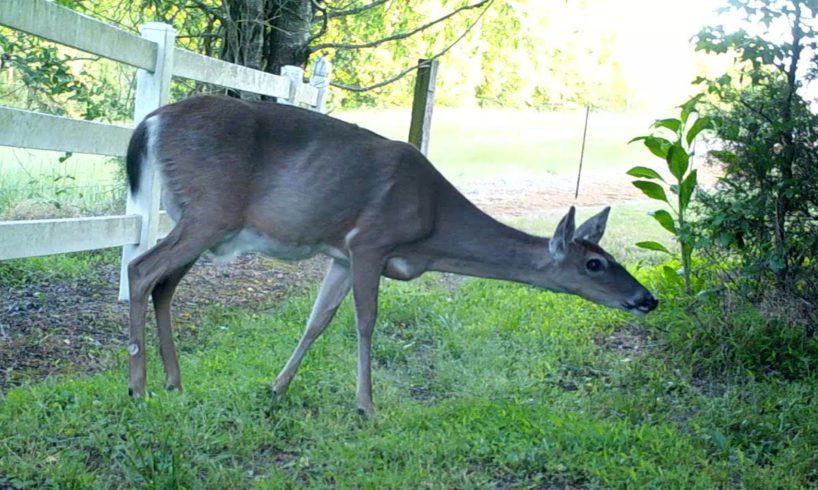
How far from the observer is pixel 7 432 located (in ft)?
15.1

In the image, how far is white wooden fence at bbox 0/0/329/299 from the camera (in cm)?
598

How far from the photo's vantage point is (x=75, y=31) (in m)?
6.46

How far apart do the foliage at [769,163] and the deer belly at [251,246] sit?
3004 mm

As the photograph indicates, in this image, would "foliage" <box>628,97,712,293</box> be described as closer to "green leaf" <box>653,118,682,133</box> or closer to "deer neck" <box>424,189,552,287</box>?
"green leaf" <box>653,118,682,133</box>

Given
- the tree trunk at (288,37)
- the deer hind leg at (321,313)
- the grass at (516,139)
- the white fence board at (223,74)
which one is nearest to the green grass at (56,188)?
the white fence board at (223,74)

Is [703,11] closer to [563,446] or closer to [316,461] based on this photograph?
[563,446]

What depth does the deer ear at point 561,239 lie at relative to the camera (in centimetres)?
590

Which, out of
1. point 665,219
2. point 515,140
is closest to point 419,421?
point 665,219

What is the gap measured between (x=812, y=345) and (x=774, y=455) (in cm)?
173

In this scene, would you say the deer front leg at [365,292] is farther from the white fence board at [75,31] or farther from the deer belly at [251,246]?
the white fence board at [75,31]

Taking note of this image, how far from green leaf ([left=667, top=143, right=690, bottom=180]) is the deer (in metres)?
2.06

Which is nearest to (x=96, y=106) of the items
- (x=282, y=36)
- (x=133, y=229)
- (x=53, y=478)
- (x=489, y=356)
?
(x=133, y=229)

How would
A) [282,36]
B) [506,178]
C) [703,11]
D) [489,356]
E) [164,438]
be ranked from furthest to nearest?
[506,178] < [282,36] < [703,11] < [489,356] < [164,438]

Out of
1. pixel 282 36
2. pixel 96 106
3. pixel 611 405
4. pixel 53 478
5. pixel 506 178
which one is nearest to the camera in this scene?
pixel 53 478
